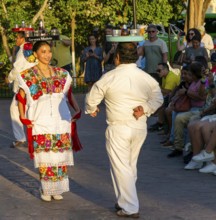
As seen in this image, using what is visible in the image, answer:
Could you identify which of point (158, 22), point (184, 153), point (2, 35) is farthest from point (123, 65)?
point (158, 22)

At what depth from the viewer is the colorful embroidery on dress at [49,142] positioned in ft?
28.5

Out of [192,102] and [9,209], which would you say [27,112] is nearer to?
[9,209]

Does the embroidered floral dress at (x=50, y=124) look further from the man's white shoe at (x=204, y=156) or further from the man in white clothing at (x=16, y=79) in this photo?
the man in white clothing at (x=16, y=79)

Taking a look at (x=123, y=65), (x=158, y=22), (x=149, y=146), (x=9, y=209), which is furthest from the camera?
(x=158, y=22)

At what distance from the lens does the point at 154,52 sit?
16.3 metres

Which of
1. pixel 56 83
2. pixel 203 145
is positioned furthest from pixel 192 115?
pixel 56 83

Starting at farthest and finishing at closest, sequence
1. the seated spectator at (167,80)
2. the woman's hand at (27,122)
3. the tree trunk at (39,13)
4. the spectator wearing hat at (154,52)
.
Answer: the tree trunk at (39,13) → the spectator wearing hat at (154,52) → the seated spectator at (167,80) → the woman's hand at (27,122)

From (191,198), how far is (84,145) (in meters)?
4.35

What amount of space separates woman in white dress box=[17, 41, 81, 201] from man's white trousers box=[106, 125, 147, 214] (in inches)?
41.8

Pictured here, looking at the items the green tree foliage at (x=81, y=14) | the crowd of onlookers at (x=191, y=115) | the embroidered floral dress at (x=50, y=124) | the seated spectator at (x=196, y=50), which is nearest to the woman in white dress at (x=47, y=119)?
the embroidered floral dress at (x=50, y=124)

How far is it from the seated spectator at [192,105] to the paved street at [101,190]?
251 millimetres

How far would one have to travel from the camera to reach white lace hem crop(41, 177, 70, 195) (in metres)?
8.72

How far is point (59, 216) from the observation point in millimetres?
8023

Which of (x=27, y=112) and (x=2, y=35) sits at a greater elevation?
(x=27, y=112)
